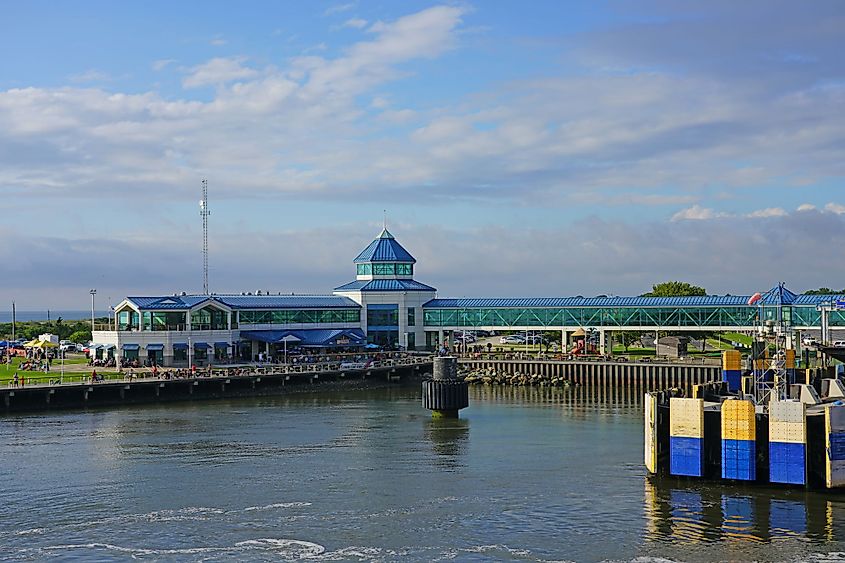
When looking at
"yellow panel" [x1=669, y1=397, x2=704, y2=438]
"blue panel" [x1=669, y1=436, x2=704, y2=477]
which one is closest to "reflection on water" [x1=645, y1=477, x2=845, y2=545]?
"blue panel" [x1=669, y1=436, x2=704, y2=477]

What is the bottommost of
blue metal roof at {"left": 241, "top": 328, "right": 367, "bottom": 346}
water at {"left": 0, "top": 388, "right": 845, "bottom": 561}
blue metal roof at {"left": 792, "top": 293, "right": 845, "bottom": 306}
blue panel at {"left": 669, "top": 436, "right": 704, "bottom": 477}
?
water at {"left": 0, "top": 388, "right": 845, "bottom": 561}

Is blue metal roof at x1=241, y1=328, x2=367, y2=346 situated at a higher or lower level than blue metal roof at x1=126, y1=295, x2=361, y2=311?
lower

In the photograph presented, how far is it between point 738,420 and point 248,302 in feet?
248

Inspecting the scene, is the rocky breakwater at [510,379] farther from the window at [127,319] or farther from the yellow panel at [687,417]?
the yellow panel at [687,417]

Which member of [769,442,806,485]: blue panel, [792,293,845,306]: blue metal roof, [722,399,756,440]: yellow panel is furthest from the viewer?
[792,293,845,306]: blue metal roof

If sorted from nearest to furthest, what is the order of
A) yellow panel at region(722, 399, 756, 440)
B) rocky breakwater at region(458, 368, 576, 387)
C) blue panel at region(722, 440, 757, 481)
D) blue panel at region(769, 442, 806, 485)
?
blue panel at region(769, 442, 806, 485), yellow panel at region(722, 399, 756, 440), blue panel at region(722, 440, 757, 481), rocky breakwater at region(458, 368, 576, 387)

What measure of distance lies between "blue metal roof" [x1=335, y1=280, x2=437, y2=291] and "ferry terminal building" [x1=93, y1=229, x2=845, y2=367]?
4.3 inches

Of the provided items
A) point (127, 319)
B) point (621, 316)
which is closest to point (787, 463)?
point (621, 316)

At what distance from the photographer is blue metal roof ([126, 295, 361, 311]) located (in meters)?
101

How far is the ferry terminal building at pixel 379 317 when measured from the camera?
10088 centimetres

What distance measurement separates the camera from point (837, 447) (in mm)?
41000

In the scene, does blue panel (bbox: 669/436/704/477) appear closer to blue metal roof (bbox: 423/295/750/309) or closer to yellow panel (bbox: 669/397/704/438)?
yellow panel (bbox: 669/397/704/438)

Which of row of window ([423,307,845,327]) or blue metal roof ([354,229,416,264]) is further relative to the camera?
blue metal roof ([354,229,416,264])

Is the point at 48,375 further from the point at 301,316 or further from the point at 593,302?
the point at 593,302
